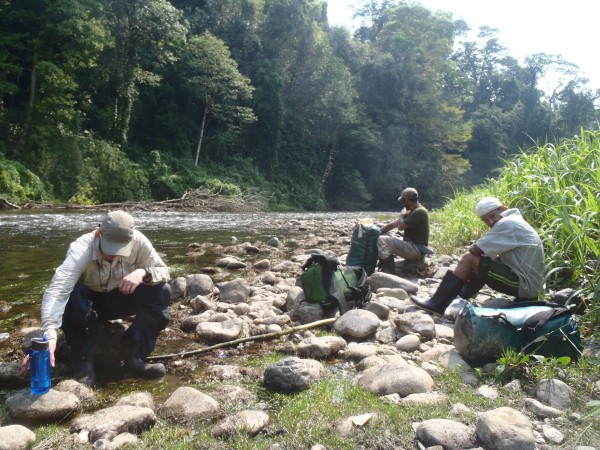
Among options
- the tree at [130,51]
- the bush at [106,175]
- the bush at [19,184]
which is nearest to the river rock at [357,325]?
the bush at [19,184]

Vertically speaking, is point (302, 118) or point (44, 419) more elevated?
point (302, 118)

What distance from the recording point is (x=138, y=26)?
63.8 ft

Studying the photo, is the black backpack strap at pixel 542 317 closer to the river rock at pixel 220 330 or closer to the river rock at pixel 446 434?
the river rock at pixel 446 434

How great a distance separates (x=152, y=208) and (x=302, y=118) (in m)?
17.7

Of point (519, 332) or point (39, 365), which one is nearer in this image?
point (39, 365)

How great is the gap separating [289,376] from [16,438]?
1.26m

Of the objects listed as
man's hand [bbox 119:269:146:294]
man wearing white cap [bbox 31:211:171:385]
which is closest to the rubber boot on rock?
man wearing white cap [bbox 31:211:171:385]

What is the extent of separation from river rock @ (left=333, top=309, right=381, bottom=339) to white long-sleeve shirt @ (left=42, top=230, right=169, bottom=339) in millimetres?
1376

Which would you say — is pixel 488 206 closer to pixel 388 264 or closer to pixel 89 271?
pixel 388 264

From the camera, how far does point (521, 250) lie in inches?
129

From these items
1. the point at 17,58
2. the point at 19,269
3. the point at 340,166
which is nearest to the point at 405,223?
the point at 19,269

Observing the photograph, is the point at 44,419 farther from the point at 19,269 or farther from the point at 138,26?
the point at 138,26

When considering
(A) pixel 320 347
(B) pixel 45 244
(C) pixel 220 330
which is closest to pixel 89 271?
(C) pixel 220 330

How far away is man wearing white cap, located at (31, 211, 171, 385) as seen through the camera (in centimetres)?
249
